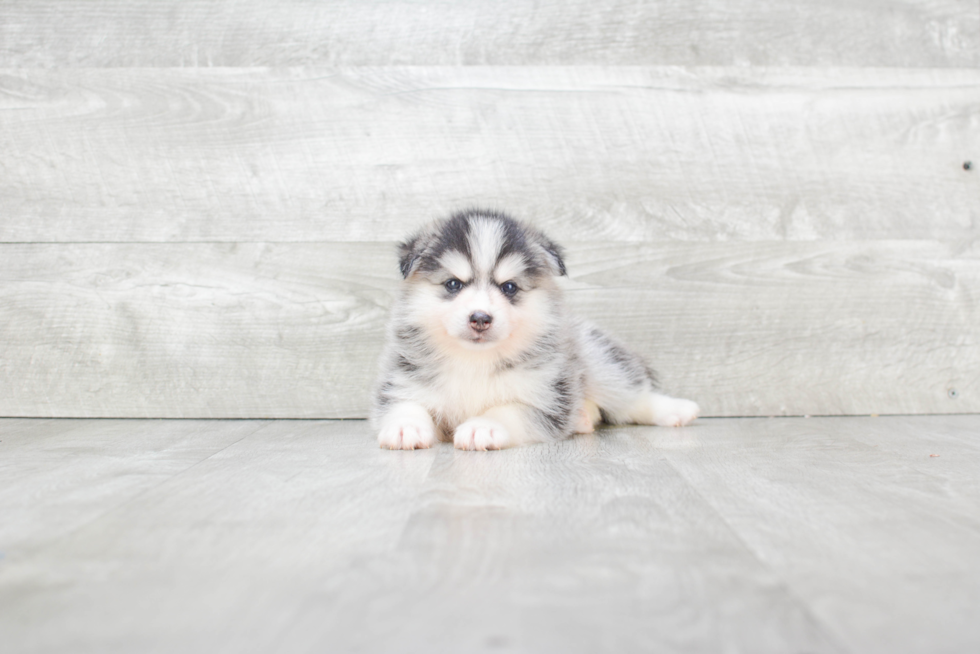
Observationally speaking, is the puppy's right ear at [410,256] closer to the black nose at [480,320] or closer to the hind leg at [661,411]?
the black nose at [480,320]

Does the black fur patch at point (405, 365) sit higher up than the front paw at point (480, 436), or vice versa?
the black fur patch at point (405, 365)

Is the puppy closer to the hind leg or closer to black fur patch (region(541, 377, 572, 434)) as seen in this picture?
black fur patch (region(541, 377, 572, 434))

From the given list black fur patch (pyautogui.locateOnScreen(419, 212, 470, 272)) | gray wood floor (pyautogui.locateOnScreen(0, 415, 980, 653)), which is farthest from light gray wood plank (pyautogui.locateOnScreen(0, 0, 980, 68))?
gray wood floor (pyautogui.locateOnScreen(0, 415, 980, 653))

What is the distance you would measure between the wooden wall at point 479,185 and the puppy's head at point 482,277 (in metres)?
0.52

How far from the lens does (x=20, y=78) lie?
275 cm

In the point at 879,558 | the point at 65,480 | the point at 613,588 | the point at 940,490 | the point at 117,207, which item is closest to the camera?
the point at 613,588

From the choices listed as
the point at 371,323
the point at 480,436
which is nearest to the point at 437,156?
the point at 371,323

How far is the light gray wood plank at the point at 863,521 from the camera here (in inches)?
34.3

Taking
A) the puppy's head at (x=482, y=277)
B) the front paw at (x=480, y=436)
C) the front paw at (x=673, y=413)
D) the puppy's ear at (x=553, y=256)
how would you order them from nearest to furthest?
the front paw at (x=480, y=436), the puppy's head at (x=482, y=277), the puppy's ear at (x=553, y=256), the front paw at (x=673, y=413)

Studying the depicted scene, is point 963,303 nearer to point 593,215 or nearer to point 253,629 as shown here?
point 593,215

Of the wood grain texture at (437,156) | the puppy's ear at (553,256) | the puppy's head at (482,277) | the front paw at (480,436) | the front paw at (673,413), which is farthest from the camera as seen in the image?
the wood grain texture at (437,156)

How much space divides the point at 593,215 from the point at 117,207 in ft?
5.81

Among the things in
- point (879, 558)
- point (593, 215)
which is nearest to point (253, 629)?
point (879, 558)

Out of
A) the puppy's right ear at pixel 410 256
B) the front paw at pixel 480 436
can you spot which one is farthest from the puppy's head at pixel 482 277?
the front paw at pixel 480 436
